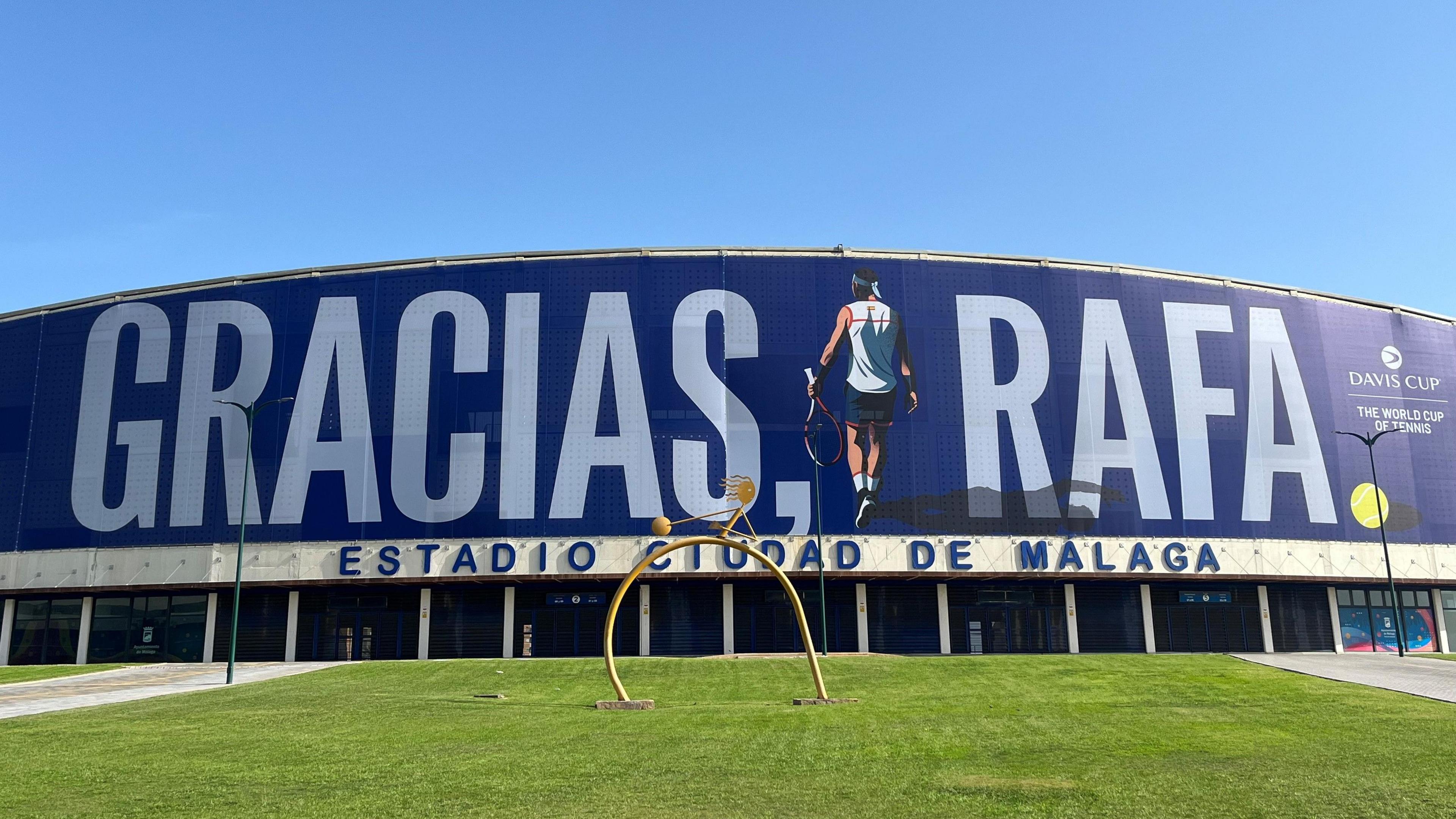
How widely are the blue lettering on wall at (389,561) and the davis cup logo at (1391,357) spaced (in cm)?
5474

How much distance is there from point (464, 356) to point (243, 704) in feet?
84.9

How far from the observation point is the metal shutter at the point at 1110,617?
56.3 meters

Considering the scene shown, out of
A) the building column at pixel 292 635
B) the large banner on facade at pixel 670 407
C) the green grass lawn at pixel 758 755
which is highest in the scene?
A: the large banner on facade at pixel 670 407

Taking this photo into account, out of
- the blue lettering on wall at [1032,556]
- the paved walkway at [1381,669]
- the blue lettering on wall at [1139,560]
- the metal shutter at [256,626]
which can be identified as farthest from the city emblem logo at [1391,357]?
the metal shutter at [256,626]

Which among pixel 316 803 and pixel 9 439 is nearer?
pixel 316 803

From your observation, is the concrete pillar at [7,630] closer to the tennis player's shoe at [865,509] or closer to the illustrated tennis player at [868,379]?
the illustrated tennis player at [868,379]

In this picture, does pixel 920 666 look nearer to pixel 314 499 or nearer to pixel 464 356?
pixel 464 356

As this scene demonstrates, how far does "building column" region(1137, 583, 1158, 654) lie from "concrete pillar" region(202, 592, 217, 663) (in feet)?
155

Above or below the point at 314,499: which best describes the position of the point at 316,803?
below

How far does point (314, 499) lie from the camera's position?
54.3 metres

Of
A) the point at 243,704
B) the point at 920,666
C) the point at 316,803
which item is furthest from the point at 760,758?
the point at 920,666

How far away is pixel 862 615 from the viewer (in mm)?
54719

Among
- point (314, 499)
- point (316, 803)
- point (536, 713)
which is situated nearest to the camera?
point (316, 803)

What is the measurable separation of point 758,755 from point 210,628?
44463mm
